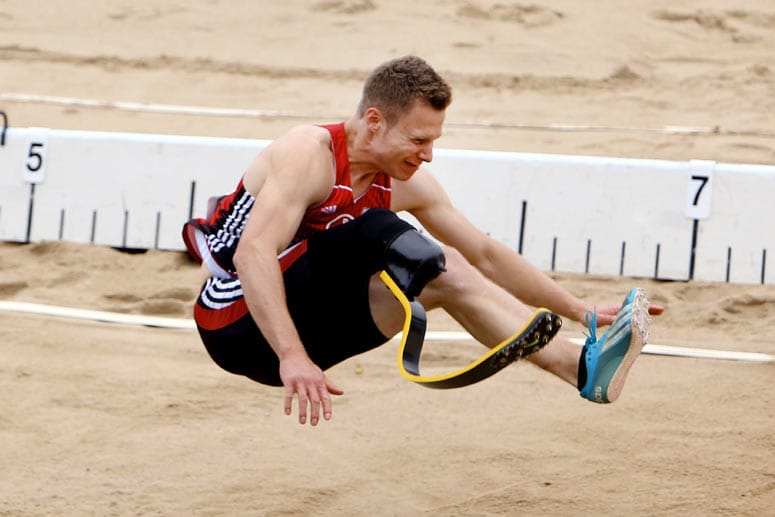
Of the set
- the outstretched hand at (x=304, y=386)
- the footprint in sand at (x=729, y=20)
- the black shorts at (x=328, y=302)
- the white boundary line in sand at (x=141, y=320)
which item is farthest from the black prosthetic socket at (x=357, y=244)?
the footprint in sand at (x=729, y=20)

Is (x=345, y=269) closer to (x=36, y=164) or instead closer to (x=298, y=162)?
(x=298, y=162)

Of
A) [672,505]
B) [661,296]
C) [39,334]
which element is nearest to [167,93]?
[39,334]

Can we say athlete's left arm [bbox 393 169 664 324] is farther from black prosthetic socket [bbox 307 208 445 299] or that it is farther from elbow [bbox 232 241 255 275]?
elbow [bbox 232 241 255 275]

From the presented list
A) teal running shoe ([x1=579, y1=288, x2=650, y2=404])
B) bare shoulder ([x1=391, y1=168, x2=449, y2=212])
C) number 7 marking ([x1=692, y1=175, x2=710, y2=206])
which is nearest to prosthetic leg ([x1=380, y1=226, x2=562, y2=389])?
teal running shoe ([x1=579, y1=288, x2=650, y2=404])

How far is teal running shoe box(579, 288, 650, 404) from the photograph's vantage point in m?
4.10

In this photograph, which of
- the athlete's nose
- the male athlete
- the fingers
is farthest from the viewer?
the athlete's nose

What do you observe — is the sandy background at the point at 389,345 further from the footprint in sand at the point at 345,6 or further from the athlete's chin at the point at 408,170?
the athlete's chin at the point at 408,170

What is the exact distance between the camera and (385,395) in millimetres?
5645

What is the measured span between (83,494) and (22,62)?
5.36 m

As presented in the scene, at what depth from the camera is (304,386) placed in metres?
3.89

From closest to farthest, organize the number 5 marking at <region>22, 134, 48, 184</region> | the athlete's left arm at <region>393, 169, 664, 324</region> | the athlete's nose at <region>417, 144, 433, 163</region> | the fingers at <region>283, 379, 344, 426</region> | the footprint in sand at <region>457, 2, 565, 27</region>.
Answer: the fingers at <region>283, 379, 344, 426</region>
the athlete's nose at <region>417, 144, 433, 163</region>
the athlete's left arm at <region>393, 169, 664, 324</region>
the number 5 marking at <region>22, 134, 48, 184</region>
the footprint in sand at <region>457, 2, 565, 27</region>

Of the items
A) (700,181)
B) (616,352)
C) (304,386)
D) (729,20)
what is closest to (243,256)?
(304,386)

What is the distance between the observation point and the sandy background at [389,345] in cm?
482

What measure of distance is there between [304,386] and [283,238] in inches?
20.4
